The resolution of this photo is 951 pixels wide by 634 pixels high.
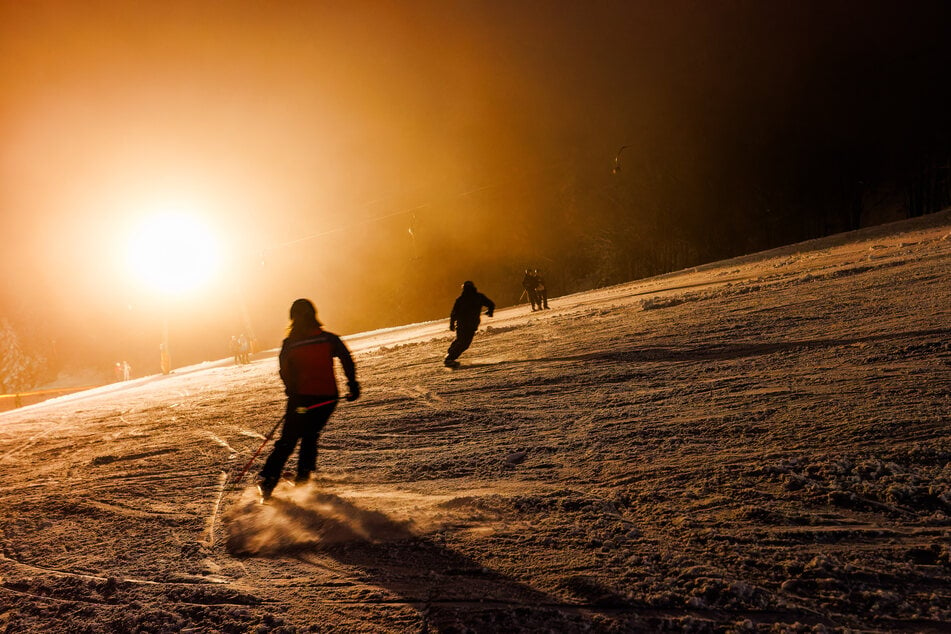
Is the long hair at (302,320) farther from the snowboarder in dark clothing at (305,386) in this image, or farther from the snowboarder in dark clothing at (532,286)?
the snowboarder in dark clothing at (532,286)

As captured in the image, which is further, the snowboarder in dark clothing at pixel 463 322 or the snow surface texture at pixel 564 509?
the snowboarder in dark clothing at pixel 463 322

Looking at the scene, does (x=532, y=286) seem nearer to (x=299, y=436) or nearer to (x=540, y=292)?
(x=540, y=292)

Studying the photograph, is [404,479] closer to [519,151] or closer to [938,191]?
[938,191]

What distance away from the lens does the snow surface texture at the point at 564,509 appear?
290 centimetres

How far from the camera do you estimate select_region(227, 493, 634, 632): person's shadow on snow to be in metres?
2.84

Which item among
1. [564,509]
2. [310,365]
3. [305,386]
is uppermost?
[310,365]

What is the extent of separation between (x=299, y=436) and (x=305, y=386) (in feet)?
1.64

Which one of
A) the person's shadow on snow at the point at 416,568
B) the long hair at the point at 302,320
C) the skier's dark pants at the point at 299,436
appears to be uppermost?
the long hair at the point at 302,320

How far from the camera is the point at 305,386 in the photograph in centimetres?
524

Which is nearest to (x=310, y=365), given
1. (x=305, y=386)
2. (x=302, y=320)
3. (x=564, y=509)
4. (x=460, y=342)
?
(x=305, y=386)

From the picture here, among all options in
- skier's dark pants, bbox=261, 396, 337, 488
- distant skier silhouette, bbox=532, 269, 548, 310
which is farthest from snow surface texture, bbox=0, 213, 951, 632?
distant skier silhouette, bbox=532, 269, 548, 310

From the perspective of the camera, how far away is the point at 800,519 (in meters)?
3.41

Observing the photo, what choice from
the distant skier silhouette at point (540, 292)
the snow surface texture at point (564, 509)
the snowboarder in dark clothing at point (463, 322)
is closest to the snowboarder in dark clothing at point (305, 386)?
the snow surface texture at point (564, 509)

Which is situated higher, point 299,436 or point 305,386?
point 305,386
